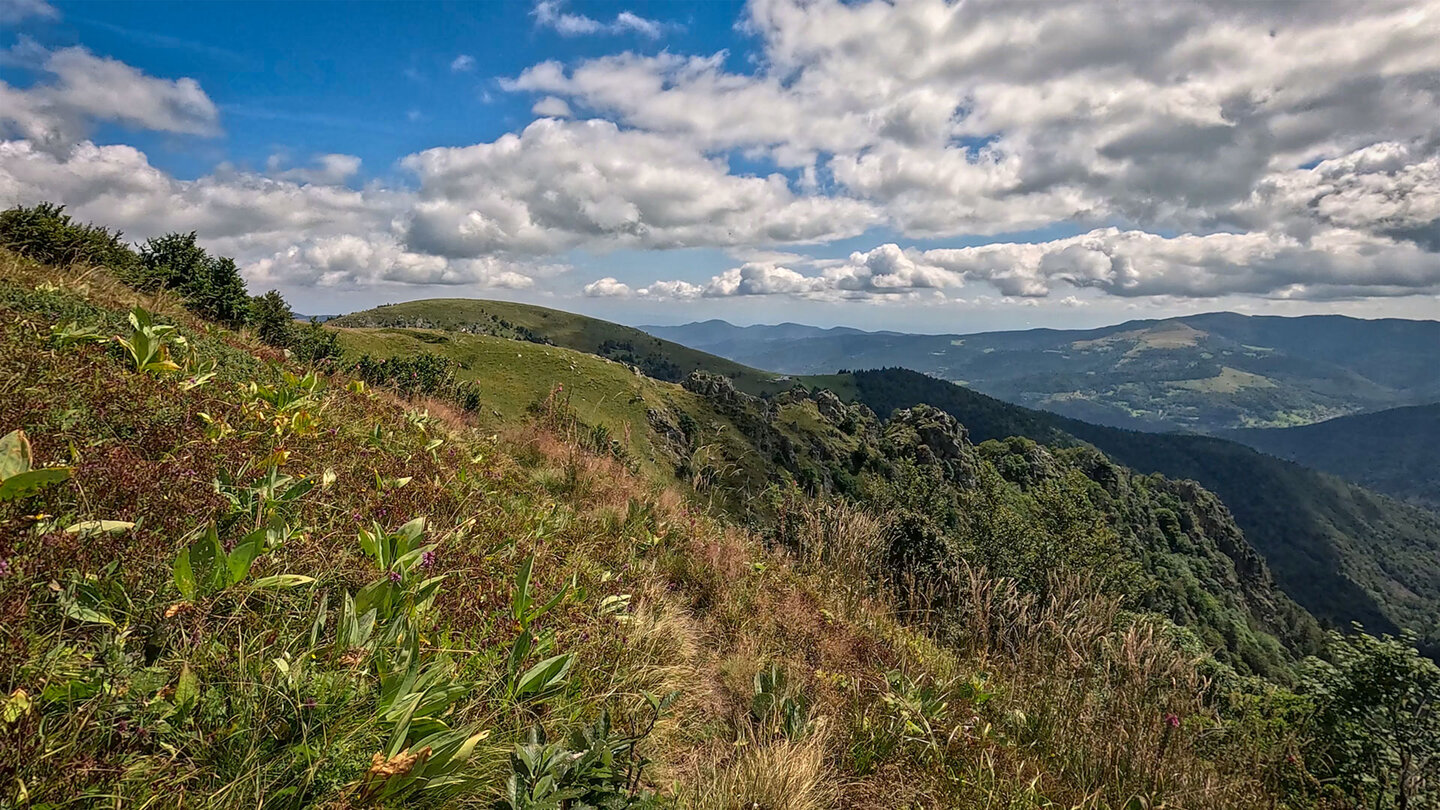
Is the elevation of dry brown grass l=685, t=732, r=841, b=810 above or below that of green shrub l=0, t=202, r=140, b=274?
below

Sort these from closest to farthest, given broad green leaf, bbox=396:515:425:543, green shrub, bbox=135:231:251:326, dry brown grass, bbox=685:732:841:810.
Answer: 1. dry brown grass, bbox=685:732:841:810
2. broad green leaf, bbox=396:515:425:543
3. green shrub, bbox=135:231:251:326

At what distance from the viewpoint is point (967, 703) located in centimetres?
462

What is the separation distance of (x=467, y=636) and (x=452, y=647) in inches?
8.8

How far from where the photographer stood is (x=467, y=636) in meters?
3.33

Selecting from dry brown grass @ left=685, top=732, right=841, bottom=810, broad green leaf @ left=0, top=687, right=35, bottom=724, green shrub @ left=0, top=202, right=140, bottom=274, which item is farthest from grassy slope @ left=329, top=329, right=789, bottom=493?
broad green leaf @ left=0, top=687, right=35, bottom=724

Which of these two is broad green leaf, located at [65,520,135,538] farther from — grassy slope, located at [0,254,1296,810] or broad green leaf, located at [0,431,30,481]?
broad green leaf, located at [0,431,30,481]

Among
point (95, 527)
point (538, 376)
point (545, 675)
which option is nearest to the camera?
point (95, 527)

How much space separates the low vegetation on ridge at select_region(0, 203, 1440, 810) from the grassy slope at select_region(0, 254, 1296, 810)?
0.02 metres

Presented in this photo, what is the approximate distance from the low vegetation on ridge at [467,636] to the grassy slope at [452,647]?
2 cm

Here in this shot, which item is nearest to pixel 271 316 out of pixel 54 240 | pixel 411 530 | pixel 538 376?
pixel 54 240

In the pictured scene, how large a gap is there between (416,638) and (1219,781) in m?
5.17

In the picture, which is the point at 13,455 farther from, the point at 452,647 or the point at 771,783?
the point at 771,783

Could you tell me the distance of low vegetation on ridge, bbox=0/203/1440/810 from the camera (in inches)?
83.3

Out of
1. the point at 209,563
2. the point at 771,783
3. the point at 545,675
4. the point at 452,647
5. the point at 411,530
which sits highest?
the point at 209,563
